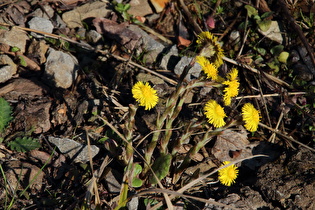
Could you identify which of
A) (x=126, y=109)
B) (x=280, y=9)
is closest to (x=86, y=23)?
(x=126, y=109)

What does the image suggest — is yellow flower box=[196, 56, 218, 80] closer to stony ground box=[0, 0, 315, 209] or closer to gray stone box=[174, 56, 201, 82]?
stony ground box=[0, 0, 315, 209]

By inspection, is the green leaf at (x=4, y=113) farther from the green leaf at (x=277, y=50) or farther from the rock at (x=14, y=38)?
the green leaf at (x=277, y=50)

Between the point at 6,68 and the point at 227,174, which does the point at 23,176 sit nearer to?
the point at 6,68

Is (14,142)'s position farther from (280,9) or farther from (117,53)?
(280,9)

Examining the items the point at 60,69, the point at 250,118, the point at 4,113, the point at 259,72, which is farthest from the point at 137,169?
the point at 259,72

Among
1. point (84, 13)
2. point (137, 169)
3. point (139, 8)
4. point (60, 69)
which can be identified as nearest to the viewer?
point (137, 169)

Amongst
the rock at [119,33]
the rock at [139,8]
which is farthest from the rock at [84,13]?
the rock at [139,8]

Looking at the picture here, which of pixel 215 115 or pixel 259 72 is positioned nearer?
pixel 215 115
